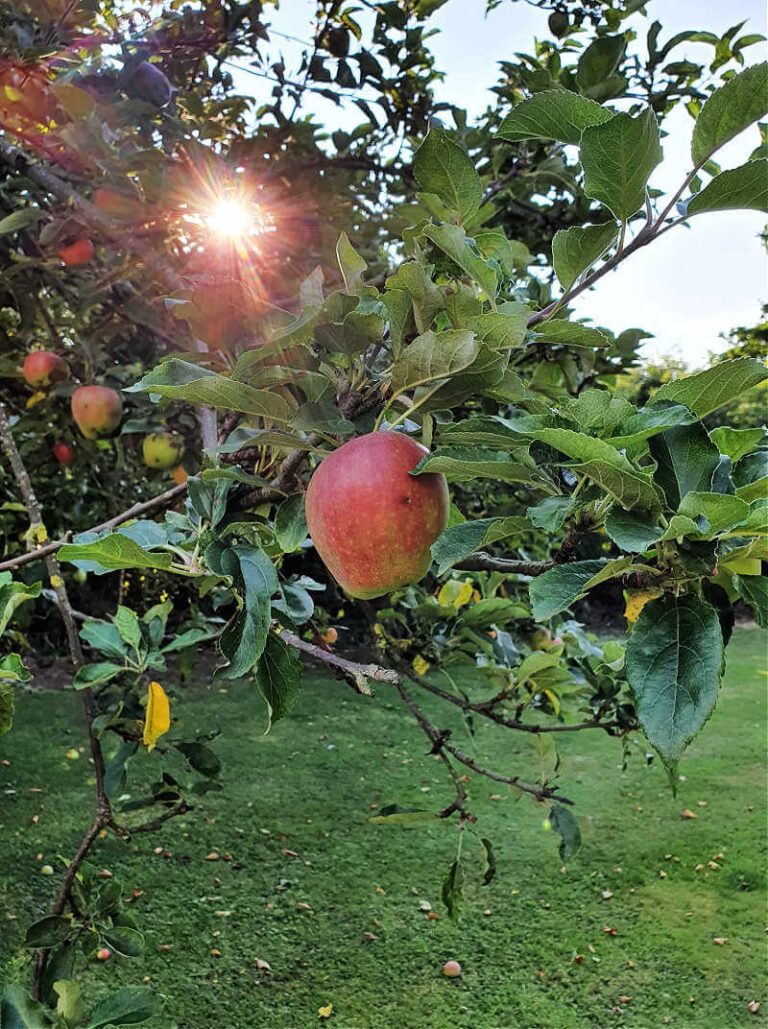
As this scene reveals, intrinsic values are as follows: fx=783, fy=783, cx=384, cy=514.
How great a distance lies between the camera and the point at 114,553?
26.2 inches

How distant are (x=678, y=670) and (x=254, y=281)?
1.21m

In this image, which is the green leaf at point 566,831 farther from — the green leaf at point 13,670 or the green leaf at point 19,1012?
the green leaf at point 13,670

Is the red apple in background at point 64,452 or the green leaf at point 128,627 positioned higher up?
the green leaf at point 128,627

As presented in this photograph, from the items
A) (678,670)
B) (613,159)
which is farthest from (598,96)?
(678,670)

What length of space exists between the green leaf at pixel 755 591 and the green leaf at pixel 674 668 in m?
0.07

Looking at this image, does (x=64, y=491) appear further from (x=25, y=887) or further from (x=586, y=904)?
(x=586, y=904)

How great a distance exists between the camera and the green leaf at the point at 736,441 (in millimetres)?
666

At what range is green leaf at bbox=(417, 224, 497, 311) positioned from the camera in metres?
0.61

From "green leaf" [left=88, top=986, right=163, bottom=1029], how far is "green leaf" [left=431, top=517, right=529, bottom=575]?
0.66 meters

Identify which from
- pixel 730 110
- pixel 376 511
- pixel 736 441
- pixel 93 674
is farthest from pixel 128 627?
pixel 730 110

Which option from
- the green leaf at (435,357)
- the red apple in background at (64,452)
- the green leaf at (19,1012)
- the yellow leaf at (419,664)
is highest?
the green leaf at (435,357)

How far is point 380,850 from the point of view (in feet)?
9.53

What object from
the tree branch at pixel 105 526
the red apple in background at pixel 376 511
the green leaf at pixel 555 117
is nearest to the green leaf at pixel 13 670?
the tree branch at pixel 105 526

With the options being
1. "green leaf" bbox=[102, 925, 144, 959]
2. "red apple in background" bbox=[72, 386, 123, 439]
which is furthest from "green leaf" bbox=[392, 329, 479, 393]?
"red apple in background" bbox=[72, 386, 123, 439]
